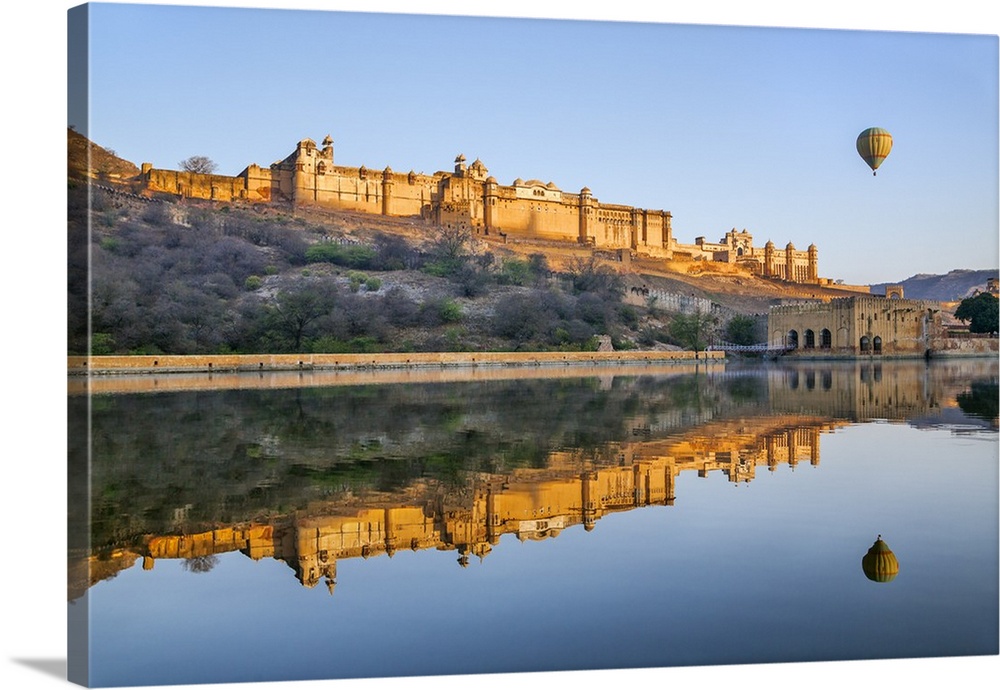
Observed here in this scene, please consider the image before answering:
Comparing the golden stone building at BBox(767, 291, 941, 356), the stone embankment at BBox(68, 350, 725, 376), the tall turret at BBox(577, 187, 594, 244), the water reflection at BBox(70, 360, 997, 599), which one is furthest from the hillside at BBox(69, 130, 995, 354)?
the water reflection at BBox(70, 360, 997, 599)

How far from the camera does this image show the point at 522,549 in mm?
3361

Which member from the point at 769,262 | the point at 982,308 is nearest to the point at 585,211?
the point at 769,262

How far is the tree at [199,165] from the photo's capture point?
864 inches

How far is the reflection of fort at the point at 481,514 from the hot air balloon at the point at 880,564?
0.97m

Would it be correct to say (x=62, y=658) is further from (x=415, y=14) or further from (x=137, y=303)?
(x=137, y=303)

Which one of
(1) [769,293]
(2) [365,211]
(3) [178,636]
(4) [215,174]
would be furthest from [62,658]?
(1) [769,293]

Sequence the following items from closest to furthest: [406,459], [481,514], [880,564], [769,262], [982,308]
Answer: [880,564], [481,514], [406,459], [982,308], [769,262]

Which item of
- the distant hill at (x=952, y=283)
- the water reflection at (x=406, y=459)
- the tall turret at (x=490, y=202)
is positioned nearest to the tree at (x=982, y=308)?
the distant hill at (x=952, y=283)

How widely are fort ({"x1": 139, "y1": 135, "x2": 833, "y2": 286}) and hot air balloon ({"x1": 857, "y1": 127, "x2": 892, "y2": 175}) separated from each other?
17.6 metres

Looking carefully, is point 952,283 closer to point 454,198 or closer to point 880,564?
point 880,564

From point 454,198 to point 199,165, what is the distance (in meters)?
6.25

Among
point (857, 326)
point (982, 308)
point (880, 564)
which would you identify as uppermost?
point (857, 326)

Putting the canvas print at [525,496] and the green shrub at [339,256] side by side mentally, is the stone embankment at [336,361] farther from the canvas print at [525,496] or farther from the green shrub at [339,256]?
the green shrub at [339,256]

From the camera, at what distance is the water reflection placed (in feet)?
11.4
